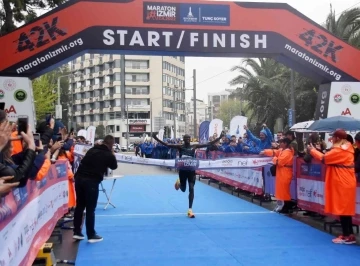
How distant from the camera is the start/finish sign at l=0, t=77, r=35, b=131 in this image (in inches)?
408

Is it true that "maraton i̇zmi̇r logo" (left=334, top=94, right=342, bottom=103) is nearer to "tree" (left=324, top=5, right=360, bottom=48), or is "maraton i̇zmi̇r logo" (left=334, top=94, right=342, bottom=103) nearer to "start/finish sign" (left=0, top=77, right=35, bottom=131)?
"start/finish sign" (left=0, top=77, right=35, bottom=131)

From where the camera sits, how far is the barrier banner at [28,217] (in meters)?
4.07

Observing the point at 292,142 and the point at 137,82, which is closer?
the point at 292,142

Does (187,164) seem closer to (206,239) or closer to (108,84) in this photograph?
(206,239)

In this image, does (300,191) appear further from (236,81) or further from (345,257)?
(236,81)

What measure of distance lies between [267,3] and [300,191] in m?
4.54

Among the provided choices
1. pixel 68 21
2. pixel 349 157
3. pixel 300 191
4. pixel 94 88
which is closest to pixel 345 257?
pixel 349 157

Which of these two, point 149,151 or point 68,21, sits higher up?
point 68,21

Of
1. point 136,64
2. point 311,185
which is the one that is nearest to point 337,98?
point 311,185

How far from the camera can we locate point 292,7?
11.2 m

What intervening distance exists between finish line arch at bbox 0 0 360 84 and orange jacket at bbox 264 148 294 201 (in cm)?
251

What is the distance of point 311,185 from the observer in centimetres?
938

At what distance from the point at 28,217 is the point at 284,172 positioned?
6.50 metres

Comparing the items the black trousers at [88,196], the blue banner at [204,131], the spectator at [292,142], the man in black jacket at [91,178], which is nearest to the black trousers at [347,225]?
the spectator at [292,142]
